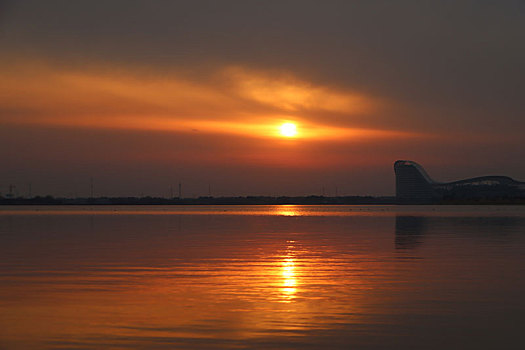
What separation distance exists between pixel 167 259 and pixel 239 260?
11.5ft

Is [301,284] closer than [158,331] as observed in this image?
No

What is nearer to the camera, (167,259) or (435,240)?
(167,259)

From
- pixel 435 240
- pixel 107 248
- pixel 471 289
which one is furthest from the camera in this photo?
pixel 435 240

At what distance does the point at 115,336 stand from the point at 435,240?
34132 mm

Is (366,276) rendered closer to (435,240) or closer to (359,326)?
(359,326)

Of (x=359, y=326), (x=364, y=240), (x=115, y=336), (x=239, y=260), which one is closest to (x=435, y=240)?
(x=364, y=240)

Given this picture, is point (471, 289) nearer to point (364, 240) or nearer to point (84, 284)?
point (84, 284)

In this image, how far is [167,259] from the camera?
33.0 metres

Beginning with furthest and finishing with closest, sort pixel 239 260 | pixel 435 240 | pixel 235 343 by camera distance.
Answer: pixel 435 240 → pixel 239 260 → pixel 235 343

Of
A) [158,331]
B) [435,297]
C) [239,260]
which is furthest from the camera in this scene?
[239,260]

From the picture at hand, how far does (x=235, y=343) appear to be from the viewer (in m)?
14.5

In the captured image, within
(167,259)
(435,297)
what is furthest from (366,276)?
(167,259)

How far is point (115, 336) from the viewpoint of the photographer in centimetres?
1522

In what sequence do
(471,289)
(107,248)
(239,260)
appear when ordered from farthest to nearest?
(107,248) < (239,260) < (471,289)
